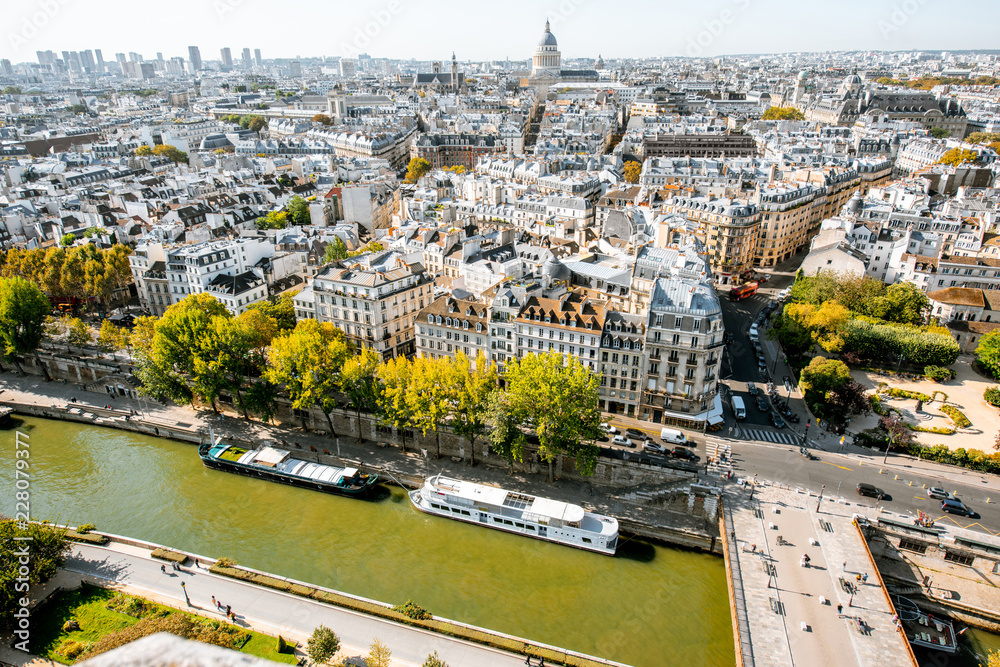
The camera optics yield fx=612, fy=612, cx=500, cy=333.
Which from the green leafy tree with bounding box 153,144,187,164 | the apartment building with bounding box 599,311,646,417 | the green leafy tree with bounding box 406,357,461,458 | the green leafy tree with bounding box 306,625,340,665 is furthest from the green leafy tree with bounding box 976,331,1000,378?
the green leafy tree with bounding box 153,144,187,164

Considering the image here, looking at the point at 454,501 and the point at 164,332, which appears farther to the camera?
the point at 164,332

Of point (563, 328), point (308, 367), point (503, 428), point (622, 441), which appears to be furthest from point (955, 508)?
point (308, 367)

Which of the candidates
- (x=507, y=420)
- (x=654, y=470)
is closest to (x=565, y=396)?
(x=507, y=420)

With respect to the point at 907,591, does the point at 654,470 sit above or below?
above

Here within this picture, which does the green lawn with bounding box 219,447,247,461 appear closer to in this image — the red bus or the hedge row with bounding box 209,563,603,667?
the hedge row with bounding box 209,563,603,667

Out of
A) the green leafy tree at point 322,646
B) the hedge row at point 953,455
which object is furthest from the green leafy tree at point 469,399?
the hedge row at point 953,455

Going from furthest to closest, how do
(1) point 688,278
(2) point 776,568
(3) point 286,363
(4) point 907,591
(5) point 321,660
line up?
1. (1) point 688,278
2. (3) point 286,363
3. (4) point 907,591
4. (2) point 776,568
5. (5) point 321,660

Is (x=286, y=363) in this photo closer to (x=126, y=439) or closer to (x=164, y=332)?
(x=164, y=332)
